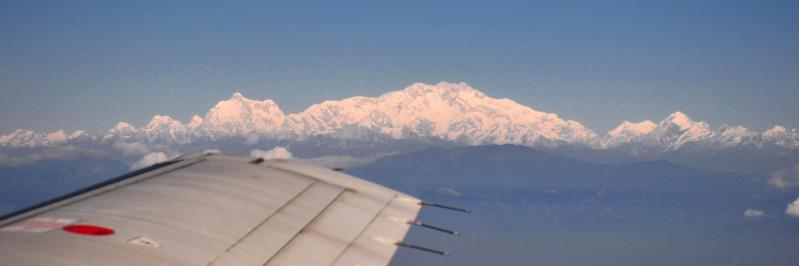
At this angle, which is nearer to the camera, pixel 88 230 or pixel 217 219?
pixel 88 230

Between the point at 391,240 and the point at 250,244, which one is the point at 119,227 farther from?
the point at 391,240

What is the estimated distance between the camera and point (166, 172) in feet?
71.2

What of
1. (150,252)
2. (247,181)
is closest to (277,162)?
(247,181)

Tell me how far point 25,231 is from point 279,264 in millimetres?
4866

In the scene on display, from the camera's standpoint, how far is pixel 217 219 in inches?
675

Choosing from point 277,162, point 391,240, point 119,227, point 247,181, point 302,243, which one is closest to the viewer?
point 119,227

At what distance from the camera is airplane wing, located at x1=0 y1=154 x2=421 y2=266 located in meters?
13.8

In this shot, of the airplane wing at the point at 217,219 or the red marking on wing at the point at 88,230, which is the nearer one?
the airplane wing at the point at 217,219

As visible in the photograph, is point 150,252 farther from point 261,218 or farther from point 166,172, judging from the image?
point 166,172

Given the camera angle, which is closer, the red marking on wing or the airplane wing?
the airplane wing

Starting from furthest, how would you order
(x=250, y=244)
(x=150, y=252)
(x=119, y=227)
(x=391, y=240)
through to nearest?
(x=391, y=240)
(x=250, y=244)
(x=119, y=227)
(x=150, y=252)

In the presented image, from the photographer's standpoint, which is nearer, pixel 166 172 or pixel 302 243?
pixel 302 243

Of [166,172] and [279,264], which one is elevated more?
[166,172]

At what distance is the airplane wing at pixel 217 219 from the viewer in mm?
13828
